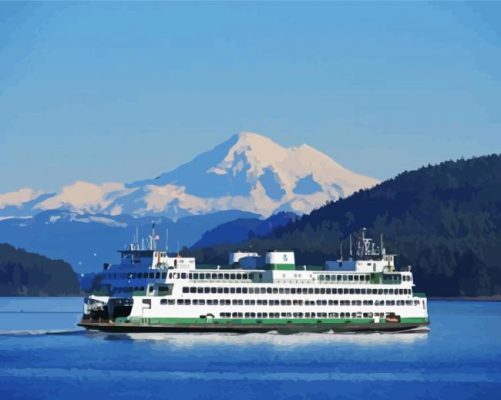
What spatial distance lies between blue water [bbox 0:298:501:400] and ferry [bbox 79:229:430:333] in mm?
1421

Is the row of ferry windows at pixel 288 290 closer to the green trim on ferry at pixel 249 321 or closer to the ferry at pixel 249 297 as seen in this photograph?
the ferry at pixel 249 297

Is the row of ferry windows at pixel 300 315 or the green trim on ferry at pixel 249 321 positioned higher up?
the row of ferry windows at pixel 300 315

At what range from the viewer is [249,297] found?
134 meters

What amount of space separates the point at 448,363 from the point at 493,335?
40.0 metres

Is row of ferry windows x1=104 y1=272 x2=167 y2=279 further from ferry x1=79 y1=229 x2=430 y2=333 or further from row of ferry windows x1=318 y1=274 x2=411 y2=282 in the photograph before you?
row of ferry windows x1=318 y1=274 x2=411 y2=282

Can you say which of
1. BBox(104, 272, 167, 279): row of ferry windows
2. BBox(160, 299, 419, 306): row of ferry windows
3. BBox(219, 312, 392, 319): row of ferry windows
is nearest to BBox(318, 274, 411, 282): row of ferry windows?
BBox(160, 299, 419, 306): row of ferry windows

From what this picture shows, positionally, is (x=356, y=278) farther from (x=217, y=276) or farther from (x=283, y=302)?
(x=217, y=276)

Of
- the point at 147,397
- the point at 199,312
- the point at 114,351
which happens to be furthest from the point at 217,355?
the point at 147,397

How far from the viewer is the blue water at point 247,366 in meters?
93.9

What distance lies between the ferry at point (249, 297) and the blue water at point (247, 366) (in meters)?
1.42

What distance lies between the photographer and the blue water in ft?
308

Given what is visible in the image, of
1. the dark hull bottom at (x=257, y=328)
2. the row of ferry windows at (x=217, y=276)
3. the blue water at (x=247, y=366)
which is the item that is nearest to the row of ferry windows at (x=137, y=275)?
A: the row of ferry windows at (x=217, y=276)

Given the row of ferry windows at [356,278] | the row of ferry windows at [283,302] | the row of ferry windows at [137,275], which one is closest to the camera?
the row of ferry windows at [283,302]

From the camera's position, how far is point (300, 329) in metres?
137
